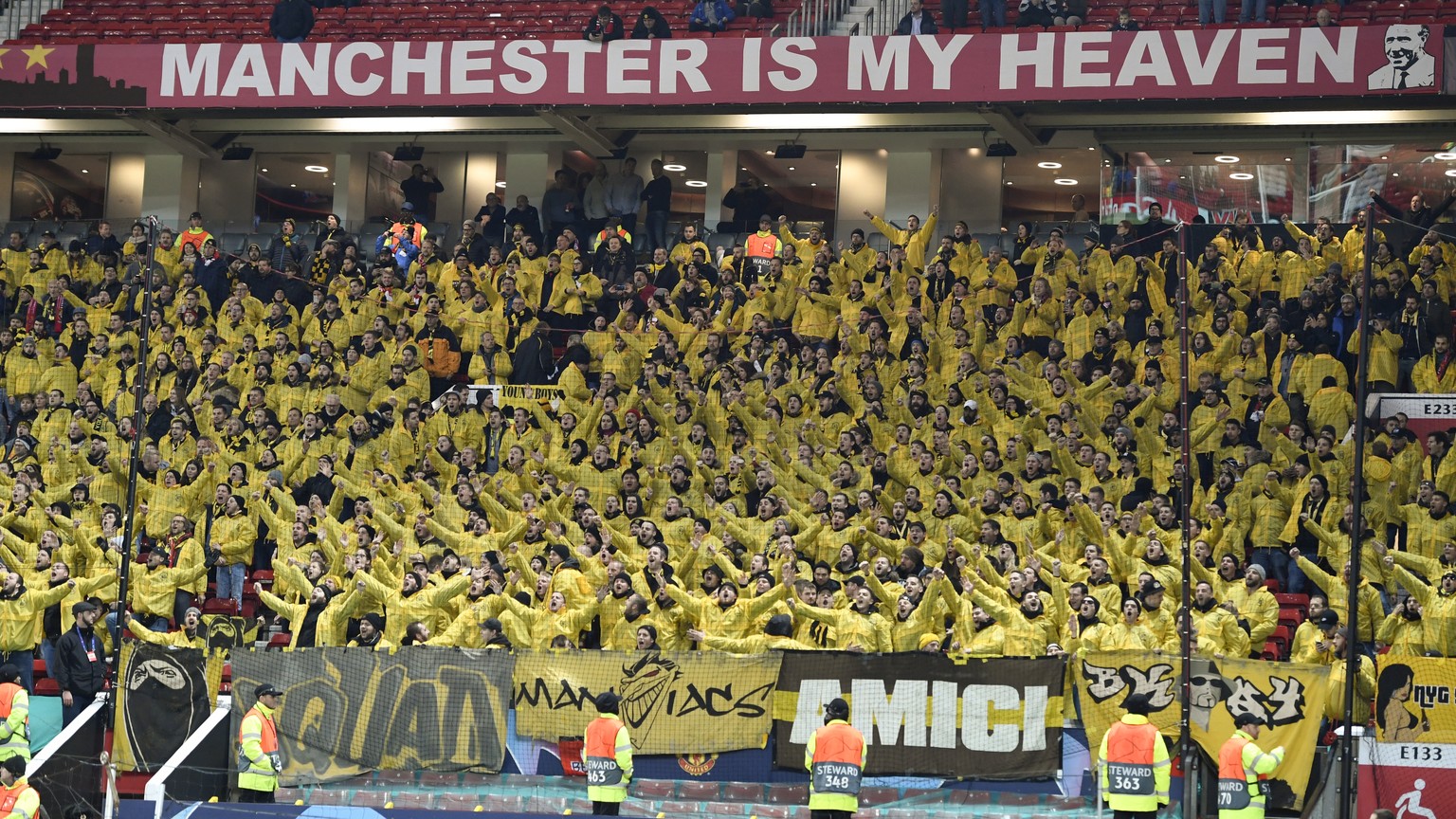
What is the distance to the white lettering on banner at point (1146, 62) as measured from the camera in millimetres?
23609

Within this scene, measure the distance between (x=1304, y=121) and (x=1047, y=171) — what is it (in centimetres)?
366

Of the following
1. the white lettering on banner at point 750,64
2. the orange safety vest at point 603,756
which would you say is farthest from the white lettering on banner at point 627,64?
the orange safety vest at point 603,756

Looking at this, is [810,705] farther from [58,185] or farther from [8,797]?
[58,185]

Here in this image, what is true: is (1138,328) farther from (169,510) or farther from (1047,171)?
(169,510)

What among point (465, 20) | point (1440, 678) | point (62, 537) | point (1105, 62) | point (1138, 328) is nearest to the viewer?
point (1440, 678)

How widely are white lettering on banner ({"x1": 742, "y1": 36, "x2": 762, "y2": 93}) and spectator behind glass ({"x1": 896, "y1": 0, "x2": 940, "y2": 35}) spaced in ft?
6.14

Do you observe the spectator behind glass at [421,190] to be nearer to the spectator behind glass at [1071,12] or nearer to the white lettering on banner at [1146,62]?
the spectator behind glass at [1071,12]

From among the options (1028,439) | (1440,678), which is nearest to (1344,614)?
(1440,678)

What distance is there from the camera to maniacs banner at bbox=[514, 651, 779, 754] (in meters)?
14.8

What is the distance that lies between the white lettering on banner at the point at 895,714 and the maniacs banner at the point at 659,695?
28.6 inches

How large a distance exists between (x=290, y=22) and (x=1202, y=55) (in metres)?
12.0

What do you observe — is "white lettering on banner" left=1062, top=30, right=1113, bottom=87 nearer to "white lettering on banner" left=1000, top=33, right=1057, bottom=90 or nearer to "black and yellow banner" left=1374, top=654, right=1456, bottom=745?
"white lettering on banner" left=1000, top=33, right=1057, bottom=90

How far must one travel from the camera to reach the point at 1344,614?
51.8ft

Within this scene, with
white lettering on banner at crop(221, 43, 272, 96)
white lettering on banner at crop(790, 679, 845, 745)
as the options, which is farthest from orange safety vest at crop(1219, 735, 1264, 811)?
white lettering on banner at crop(221, 43, 272, 96)
